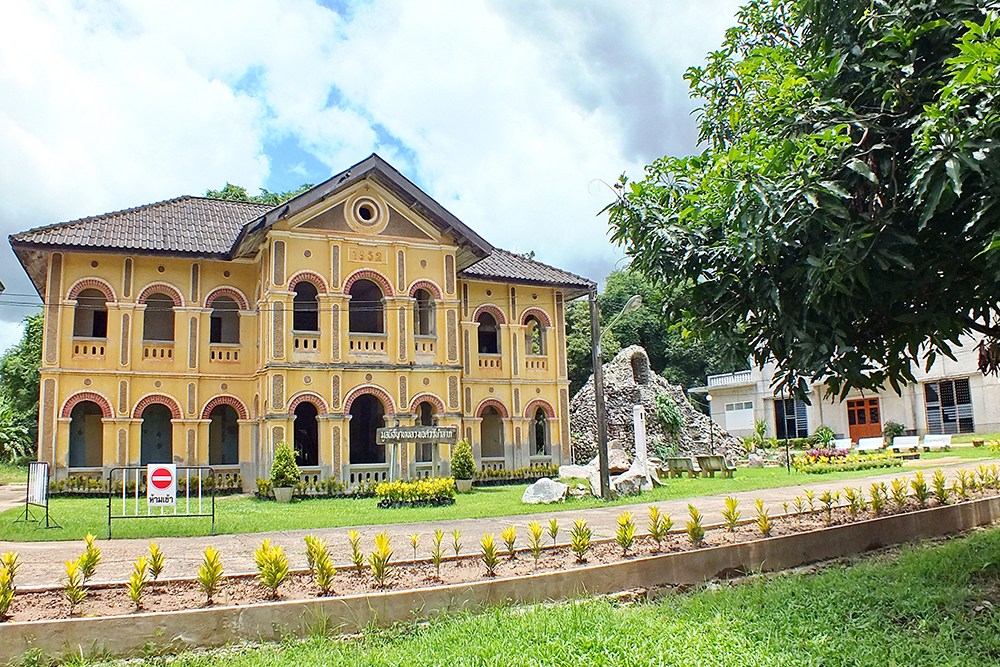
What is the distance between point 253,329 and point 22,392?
80.6 feet

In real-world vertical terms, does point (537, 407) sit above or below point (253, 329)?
below

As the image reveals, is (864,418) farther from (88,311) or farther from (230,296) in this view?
(88,311)

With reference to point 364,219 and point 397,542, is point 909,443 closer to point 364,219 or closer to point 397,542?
point 364,219

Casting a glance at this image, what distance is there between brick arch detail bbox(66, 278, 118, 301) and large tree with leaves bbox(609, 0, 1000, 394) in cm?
1887

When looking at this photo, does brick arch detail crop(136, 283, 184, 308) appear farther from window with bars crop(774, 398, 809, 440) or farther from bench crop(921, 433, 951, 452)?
window with bars crop(774, 398, 809, 440)

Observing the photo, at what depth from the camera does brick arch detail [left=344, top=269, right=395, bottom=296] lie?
2312 centimetres

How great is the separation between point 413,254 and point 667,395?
553 inches

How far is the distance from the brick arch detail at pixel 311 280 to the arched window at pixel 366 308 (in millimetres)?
1786

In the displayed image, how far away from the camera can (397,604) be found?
23.8ft

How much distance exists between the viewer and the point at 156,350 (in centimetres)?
2339

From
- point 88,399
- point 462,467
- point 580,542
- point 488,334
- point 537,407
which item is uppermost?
point 488,334

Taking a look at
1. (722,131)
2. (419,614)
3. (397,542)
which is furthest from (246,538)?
(722,131)

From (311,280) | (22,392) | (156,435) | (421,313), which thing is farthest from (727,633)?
(22,392)

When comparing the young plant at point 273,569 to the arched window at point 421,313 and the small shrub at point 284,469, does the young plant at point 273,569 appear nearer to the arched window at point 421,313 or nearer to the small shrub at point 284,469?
the small shrub at point 284,469
